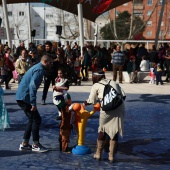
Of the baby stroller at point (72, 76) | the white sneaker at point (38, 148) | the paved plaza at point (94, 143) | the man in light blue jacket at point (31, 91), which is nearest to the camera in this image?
the paved plaza at point (94, 143)

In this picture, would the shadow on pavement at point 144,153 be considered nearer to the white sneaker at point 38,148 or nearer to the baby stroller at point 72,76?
the white sneaker at point 38,148

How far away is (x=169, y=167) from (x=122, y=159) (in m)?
0.80

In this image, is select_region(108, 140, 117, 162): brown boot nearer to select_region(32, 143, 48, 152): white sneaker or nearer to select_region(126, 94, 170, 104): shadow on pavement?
select_region(32, 143, 48, 152): white sneaker

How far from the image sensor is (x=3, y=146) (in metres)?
8.67

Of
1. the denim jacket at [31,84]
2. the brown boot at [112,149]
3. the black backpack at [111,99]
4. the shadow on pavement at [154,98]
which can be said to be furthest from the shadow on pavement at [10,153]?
the shadow on pavement at [154,98]

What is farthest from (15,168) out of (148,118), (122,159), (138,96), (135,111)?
(138,96)

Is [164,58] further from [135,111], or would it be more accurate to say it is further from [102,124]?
[102,124]

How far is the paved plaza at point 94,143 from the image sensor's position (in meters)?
7.55

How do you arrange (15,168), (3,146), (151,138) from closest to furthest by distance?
(15,168)
(3,146)
(151,138)

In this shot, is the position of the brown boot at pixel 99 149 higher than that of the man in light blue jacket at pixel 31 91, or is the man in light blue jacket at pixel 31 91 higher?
the man in light blue jacket at pixel 31 91

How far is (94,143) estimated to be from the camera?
9047mm

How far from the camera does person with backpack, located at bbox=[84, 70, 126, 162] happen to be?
7414 mm

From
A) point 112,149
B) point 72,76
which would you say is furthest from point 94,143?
point 72,76

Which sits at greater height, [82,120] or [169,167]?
[82,120]
